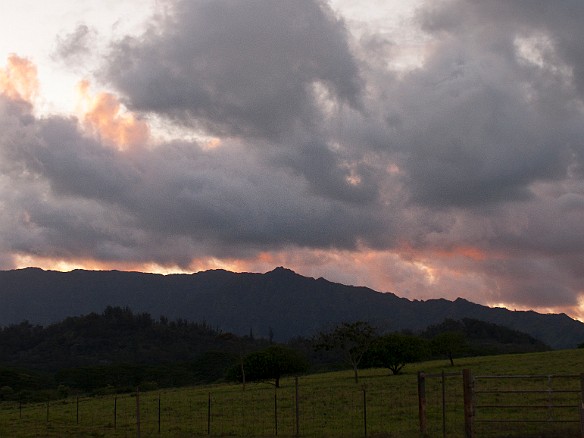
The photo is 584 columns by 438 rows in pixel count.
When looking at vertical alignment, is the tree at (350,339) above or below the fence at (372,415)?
above

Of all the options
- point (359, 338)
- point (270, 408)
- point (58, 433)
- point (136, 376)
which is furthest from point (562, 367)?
point (136, 376)

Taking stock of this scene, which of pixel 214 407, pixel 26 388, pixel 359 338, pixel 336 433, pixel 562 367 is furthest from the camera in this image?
pixel 26 388

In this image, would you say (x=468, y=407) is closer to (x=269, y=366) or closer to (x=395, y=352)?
(x=395, y=352)

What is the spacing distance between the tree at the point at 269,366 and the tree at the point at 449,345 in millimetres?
21436

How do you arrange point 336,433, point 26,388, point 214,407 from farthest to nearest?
point 26,388 < point 214,407 < point 336,433

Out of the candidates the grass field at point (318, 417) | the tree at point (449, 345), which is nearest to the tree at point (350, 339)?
the tree at point (449, 345)

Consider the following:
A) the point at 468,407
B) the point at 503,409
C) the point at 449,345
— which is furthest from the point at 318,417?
the point at 449,345

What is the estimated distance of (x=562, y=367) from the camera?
273 ft


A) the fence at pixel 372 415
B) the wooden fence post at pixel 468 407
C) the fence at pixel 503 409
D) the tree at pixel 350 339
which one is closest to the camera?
the wooden fence post at pixel 468 407

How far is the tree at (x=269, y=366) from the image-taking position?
11106 centimetres

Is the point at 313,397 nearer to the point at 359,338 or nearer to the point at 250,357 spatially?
the point at 359,338

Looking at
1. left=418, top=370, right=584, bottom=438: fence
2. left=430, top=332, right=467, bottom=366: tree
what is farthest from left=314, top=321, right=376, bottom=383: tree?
left=418, top=370, right=584, bottom=438: fence

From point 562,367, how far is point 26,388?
138 meters

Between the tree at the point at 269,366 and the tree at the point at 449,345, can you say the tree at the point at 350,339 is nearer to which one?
the tree at the point at 269,366
